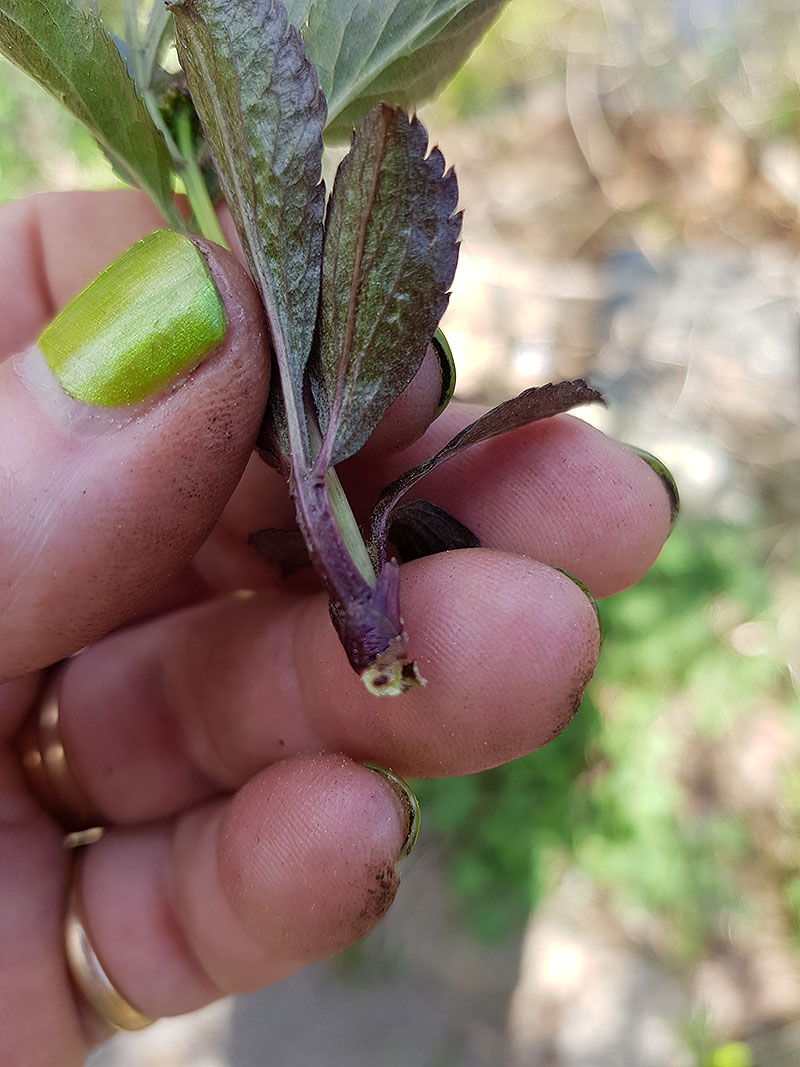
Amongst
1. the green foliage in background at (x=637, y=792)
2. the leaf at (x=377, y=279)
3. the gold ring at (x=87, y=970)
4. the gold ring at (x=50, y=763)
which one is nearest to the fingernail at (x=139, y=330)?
the leaf at (x=377, y=279)

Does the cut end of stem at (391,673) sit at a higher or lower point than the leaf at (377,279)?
lower

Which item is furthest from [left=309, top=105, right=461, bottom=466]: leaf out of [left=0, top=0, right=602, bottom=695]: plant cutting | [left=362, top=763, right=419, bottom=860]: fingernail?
[left=362, top=763, right=419, bottom=860]: fingernail

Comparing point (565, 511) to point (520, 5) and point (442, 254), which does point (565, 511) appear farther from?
point (520, 5)

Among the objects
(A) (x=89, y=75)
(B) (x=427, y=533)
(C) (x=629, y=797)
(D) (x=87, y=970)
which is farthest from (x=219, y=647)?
(C) (x=629, y=797)

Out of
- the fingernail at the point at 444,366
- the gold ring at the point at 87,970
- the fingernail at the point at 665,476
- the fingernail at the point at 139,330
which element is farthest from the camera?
the gold ring at the point at 87,970

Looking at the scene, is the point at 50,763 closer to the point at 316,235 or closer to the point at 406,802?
the point at 406,802

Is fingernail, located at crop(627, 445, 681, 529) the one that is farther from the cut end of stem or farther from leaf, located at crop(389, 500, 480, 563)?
the cut end of stem

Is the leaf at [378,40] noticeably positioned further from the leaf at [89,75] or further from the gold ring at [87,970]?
the gold ring at [87,970]

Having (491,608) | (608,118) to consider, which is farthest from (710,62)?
(491,608)
